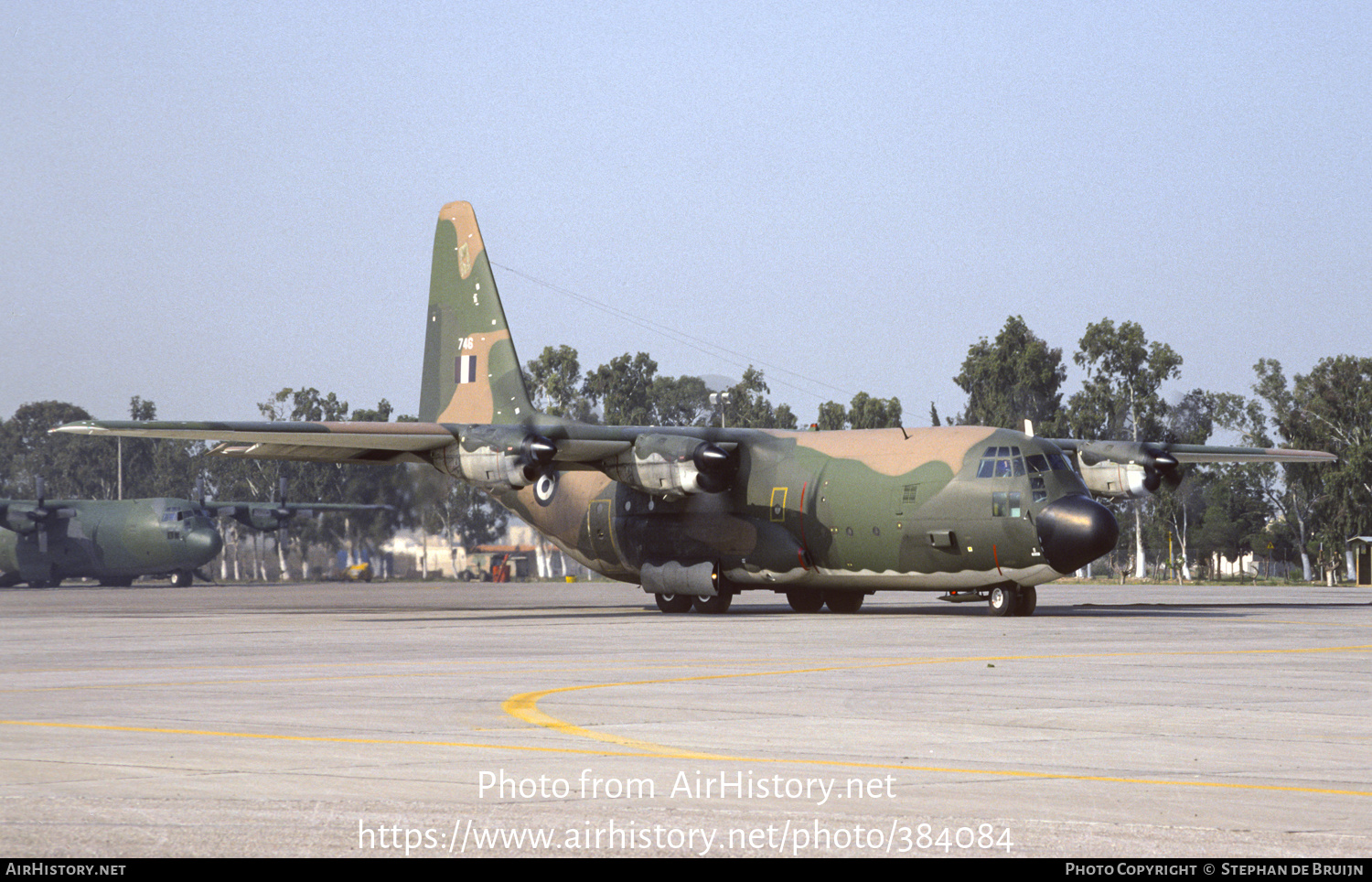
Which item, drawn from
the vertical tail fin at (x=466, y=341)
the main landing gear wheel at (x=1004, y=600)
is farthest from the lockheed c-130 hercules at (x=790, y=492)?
the vertical tail fin at (x=466, y=341)

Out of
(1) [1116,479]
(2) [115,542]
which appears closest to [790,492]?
(1) [1116,479]

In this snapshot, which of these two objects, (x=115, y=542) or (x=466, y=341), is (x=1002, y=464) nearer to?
(x=466, y=341)

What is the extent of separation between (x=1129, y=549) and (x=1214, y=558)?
12505 mm

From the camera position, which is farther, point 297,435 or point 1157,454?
point 1157,454

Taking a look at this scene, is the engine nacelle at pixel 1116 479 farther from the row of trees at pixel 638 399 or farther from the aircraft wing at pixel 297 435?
the row of trees at pixel 638 399

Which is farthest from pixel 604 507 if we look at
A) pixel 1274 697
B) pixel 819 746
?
pixel 819 746

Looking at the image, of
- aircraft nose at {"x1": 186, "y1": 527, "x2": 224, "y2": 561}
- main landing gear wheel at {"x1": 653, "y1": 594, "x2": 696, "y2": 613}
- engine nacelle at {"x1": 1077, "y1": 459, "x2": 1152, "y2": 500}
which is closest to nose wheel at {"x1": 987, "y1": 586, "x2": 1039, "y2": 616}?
engine nacelle at {"x1": 1077, "y1": 459, "x2": 1152, "y2": 500}

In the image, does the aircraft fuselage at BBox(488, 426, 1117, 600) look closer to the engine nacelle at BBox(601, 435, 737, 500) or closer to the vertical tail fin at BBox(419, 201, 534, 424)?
the engine nacelle at BBox(601, 435, 737, 500)

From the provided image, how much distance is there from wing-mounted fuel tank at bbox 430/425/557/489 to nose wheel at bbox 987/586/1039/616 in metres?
9.50

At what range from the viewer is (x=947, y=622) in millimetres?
28078

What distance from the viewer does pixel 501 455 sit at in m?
31.4

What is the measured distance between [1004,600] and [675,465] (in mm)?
7423

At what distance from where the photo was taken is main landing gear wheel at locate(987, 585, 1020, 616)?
30.2 meters
